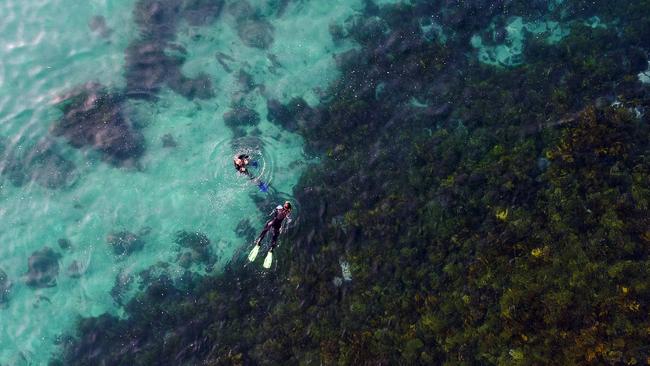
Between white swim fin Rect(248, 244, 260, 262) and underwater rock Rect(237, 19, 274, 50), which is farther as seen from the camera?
underwater rock Rect(237, 19, 274, 50)

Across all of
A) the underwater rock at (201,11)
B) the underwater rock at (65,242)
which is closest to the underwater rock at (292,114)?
the underwater rock at (201,11)

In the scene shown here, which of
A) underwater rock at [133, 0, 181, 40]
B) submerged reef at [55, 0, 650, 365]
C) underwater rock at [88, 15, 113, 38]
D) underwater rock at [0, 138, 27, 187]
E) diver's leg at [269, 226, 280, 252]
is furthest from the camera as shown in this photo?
underwater rock at [133, 0, 181, 40]

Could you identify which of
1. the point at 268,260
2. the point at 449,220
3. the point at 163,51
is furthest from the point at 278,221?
the point at 163,51

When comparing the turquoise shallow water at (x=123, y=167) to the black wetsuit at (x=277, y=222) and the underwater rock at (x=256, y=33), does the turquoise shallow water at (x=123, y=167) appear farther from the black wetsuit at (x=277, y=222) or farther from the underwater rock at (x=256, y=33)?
the black wetsuit at (x=277, y=222)

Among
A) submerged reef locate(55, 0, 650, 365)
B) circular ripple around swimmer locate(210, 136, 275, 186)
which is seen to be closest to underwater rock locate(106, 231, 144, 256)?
submerged reef locate(55, 0, 650, 365)

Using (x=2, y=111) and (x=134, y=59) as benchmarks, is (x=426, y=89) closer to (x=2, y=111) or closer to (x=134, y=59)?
(x=134, y=59)

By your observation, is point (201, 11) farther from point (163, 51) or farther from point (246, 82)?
point (246, 82)

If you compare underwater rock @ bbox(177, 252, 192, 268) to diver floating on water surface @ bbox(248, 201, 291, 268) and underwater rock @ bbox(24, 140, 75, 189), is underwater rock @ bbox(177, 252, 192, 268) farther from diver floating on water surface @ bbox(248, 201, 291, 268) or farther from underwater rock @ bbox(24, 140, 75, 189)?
Result: underwater rock @ bbox(24, 140, 75, 189)
